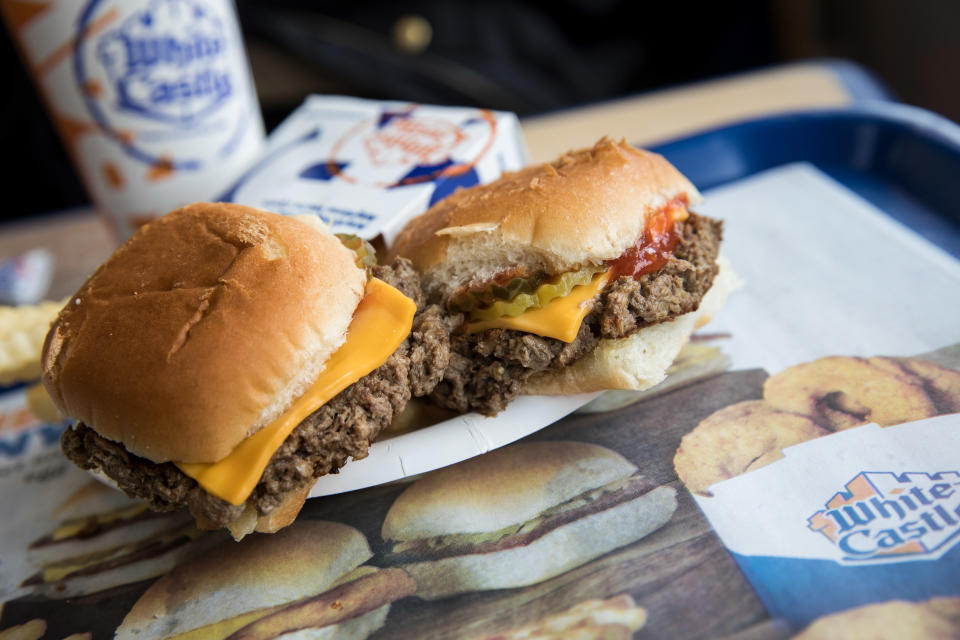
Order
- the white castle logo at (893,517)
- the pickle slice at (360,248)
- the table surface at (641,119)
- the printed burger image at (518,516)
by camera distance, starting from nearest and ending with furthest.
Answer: the white castle logo at (893,517) < the printed burger image at (518,516) < the pickle slice at (360,248) < the table surface at (641,119)

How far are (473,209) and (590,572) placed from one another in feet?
2.33

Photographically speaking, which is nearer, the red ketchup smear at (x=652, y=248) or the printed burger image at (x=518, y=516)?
the printed burger image at (x=518, y=516)

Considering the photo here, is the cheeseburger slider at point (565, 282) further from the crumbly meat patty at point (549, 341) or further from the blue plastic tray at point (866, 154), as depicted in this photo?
the blue plastic tray at point (866, 154)

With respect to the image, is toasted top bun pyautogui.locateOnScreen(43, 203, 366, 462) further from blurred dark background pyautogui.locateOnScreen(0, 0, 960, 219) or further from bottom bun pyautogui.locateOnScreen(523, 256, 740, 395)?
blurred dark background pyautogui.locateOnScreen(0, 0, 960, 219)

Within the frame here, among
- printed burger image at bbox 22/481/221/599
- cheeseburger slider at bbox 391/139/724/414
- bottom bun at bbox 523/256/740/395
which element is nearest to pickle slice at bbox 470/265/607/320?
cheeseburger slider at bbox 391/139/724/414

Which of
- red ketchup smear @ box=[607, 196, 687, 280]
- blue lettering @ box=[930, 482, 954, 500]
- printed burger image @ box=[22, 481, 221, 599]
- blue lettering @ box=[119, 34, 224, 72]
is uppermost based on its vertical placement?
red ketchup smear @ box=[607, 196, 687, 280]

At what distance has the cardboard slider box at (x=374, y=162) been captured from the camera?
65.4 inches

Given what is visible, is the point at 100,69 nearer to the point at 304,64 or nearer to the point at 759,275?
the point at 304,64

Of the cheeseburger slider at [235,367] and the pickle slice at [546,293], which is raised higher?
the pickle slice at [546,293]

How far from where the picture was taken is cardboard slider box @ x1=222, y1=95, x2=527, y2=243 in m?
1.66

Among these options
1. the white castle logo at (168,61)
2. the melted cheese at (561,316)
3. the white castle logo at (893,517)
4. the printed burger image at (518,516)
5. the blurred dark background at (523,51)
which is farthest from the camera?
the blurred dark background at (523,51)

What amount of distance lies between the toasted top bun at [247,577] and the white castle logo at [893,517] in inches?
31.0

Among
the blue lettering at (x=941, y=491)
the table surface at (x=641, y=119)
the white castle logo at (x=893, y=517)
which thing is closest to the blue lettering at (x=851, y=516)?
the white castle logo at (x=893, y=517)

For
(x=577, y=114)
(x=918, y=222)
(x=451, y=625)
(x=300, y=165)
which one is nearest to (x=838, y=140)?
(x=918, y=222)
